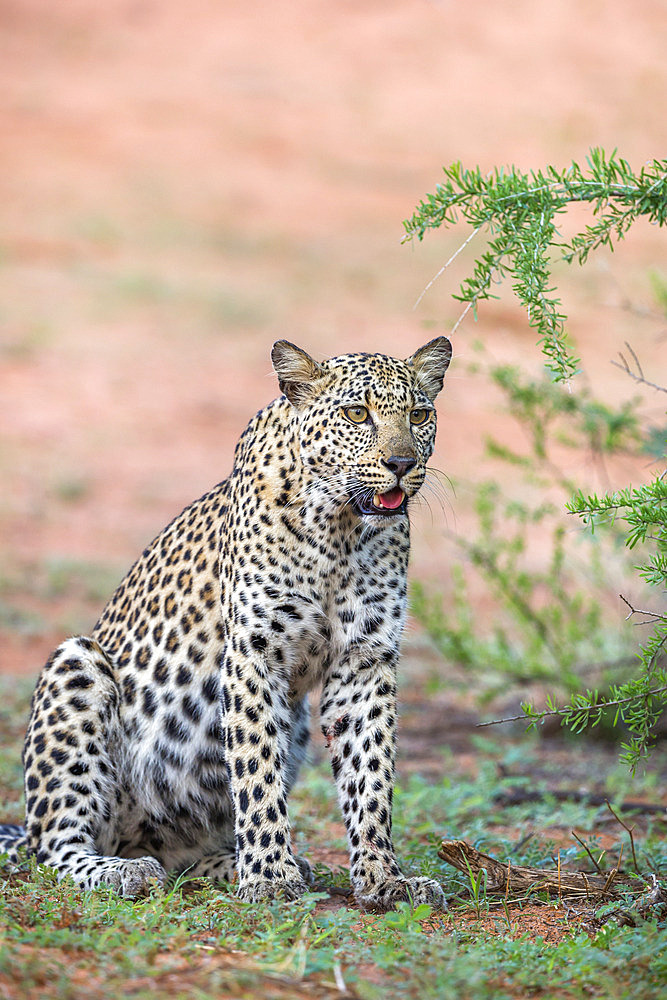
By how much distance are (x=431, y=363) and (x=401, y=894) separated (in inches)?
87.4

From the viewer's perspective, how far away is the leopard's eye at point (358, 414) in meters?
4.89

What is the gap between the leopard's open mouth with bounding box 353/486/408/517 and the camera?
4.78 metres

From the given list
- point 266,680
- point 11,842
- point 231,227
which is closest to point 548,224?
point 266,680

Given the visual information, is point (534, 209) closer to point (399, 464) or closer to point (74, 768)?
point (399, 464)

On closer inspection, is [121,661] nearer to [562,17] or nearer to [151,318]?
[151,318]

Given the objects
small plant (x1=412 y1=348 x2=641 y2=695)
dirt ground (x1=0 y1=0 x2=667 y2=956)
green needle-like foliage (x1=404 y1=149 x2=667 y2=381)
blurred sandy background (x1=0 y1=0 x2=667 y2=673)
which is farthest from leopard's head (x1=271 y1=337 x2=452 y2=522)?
dirt ground (x1=0 y1=0 x2=667 y2=956)

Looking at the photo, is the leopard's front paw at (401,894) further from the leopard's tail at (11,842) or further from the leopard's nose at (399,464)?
the leopard's nose at (399,464)

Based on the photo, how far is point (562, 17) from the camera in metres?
44.2

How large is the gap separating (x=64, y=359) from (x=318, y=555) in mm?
18305

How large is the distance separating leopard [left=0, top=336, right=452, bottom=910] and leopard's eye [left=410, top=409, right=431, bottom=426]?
17mm

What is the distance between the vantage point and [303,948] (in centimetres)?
372

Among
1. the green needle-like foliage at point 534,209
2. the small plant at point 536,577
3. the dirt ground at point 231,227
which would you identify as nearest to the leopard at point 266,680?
the green needle-like foliage at point 534,209

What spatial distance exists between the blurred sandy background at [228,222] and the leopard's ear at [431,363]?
248cm

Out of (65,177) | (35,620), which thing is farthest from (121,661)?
(65,177)
